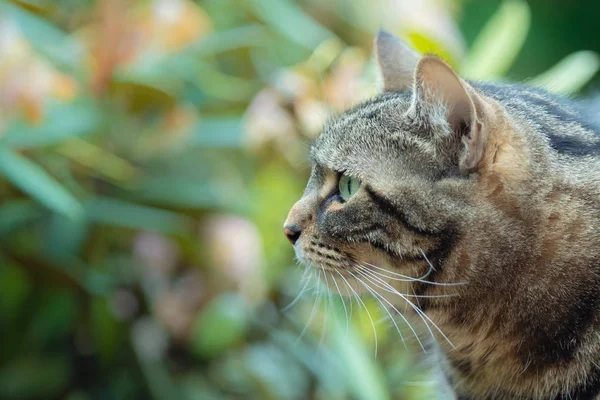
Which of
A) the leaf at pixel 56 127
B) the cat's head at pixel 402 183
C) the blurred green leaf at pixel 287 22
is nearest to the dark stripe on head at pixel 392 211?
the cat's head at pixel 402 183

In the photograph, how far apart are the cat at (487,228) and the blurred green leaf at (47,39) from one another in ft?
2.08

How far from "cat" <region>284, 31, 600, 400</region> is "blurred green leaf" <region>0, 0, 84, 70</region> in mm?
633

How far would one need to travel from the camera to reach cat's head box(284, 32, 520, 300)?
62 cm

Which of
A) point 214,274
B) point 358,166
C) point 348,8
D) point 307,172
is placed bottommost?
point 214,274

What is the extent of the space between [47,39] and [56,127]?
0.17 m

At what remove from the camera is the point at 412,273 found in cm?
67

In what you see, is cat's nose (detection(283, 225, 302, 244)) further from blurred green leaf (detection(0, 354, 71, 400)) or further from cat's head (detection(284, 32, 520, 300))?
blurred green leaf (detection(0, 354, 71, 400))

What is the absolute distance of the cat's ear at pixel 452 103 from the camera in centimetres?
60

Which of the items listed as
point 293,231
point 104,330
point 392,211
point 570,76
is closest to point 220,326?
point 104,330

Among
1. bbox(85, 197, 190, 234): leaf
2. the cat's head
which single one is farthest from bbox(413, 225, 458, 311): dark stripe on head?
bbox(85, 197, 190, 234): leaf

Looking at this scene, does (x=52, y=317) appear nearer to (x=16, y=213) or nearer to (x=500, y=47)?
(x=16, y=213)

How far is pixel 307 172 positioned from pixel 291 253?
0.49 feet

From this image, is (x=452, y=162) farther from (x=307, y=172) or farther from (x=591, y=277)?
(x=307, y=172)

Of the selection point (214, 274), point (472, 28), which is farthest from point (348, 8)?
point (214, 274)
